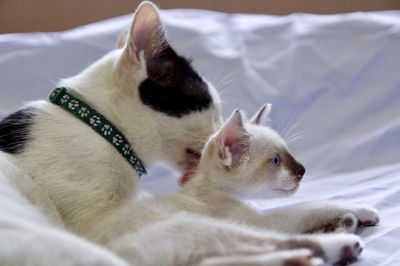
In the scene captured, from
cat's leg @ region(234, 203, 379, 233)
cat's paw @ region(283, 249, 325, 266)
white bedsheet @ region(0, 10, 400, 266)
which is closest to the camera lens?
cat's paw @ region(283, 249, 325, 266)

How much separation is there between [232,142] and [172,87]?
0.19m

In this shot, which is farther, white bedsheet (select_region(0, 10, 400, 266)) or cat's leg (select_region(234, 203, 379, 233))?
white bedsheet (select_region(0, 10, 400, 266))

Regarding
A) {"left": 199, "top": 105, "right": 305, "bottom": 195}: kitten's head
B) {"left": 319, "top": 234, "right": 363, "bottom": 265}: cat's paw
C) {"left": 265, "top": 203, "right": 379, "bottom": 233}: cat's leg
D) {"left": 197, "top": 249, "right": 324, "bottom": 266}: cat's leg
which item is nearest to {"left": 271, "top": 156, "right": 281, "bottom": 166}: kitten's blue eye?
{"left": 199, "top": 105, "right": 305, "bottom": 195}: kitten's head

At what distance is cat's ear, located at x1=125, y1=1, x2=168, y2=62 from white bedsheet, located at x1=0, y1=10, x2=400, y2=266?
576 millimetres

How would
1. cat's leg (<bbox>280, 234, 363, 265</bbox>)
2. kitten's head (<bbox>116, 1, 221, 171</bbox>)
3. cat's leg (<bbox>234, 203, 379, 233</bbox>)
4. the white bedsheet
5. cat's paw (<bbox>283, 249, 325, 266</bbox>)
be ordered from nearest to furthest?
cat's paw (<bbox>283, 249, 325, 266</bbox>) < cat's leg (<bbox>280, 234, 363, 265</bbox>) < cat's leg (<bbox>234, 203, 379, 233</bbox>) < kitten's head (<bbox>116, 1, 221, 171</bbox>) < the white bedsheet

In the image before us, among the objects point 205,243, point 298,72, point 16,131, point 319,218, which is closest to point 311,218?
point 319,218

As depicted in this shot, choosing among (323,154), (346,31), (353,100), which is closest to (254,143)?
(323,154)

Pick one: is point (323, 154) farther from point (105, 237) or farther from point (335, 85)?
point (105, 237)

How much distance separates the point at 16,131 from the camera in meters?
1.21

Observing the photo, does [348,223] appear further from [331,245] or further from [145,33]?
[145,33]

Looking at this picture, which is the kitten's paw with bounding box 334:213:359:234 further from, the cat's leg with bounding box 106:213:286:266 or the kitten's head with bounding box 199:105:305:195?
the cat's leg with bounding box 106:213:286:266

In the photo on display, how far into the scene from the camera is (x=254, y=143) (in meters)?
1.26

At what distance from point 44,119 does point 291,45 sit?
1.06 meters

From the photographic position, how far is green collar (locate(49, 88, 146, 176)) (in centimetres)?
121
